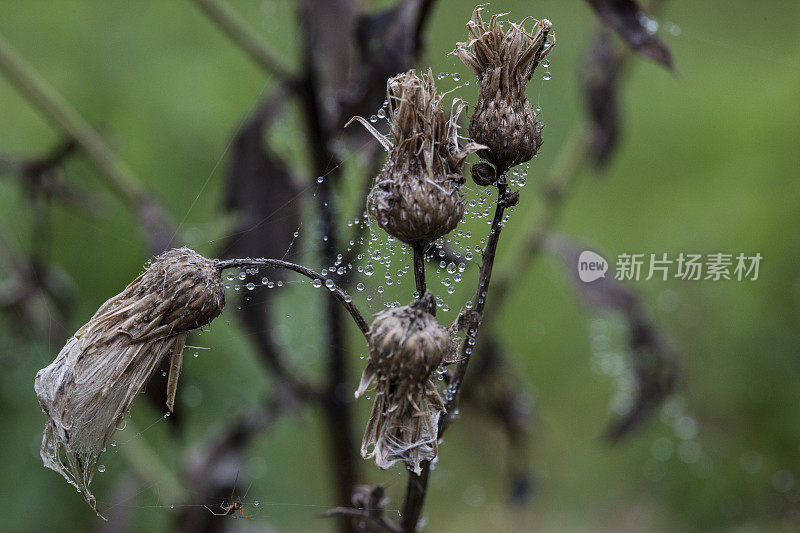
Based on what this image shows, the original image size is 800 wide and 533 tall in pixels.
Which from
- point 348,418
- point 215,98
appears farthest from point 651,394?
point 215,98

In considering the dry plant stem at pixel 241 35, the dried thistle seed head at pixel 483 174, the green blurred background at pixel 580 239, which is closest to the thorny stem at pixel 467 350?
the dried thistle seed head at pixel 483 174

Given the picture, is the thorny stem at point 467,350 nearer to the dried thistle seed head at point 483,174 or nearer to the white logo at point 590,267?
the dried thistle seed head at point 483,174

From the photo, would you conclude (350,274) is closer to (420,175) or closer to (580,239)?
(420,175)

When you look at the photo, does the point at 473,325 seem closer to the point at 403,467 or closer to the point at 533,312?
the point at 403,467

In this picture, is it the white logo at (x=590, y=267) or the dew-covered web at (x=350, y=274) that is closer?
the dew-covered web at (x=350, y=274)

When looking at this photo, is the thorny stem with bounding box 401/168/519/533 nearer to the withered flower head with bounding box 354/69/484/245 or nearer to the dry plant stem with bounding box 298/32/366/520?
the withered flower head with bounding box 354/69/484/245

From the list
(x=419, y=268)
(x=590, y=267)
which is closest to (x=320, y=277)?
(x=419, y=268)
